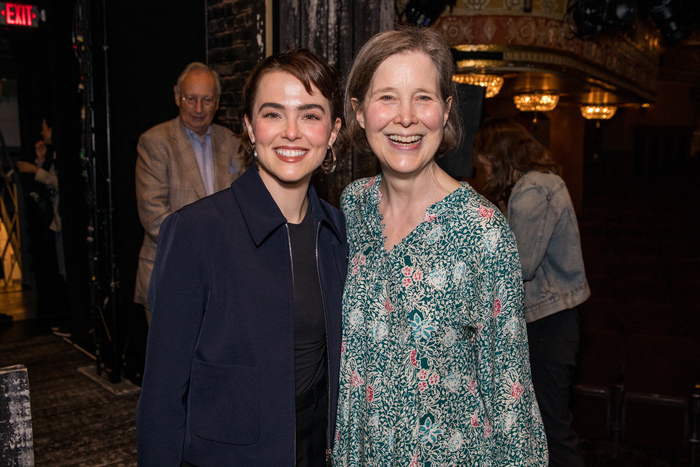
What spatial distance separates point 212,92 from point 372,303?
226cm

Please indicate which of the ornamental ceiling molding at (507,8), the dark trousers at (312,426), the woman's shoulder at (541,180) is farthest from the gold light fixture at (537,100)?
the dark trousers at (312,426)

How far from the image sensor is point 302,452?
147cm

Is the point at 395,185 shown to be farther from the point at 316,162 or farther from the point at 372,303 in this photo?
the point at 372,303

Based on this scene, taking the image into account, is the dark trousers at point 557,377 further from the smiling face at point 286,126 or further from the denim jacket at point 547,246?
the smiling face at point 286,126

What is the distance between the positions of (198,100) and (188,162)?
0.35 meters

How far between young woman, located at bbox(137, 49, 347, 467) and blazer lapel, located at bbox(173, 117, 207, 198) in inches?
72.8

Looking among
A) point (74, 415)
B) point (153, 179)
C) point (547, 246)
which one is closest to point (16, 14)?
point (153, 179)

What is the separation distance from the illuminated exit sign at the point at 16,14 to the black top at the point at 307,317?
4428 mm

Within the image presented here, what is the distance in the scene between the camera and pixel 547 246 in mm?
2674

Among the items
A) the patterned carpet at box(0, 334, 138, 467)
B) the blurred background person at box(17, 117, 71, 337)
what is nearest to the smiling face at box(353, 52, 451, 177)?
the patterned carpet at box(0, 334, 138, 467)

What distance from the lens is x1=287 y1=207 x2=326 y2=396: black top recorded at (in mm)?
1450

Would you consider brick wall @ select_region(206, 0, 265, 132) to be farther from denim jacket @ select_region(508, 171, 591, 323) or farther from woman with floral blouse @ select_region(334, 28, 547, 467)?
woman with floral blouse @ select_region(334, 28, 547, 467)

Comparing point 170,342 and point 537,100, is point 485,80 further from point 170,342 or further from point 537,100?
point 170,342

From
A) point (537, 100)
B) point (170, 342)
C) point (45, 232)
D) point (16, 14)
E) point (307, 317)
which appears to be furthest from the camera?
point (537, 100)
